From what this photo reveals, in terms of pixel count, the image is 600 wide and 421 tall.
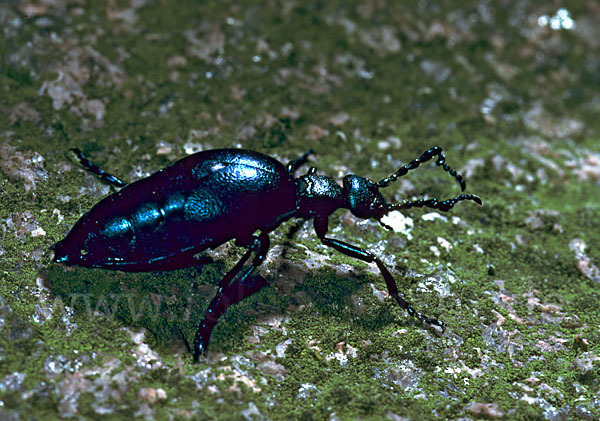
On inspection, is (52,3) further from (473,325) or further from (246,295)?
(473,325)

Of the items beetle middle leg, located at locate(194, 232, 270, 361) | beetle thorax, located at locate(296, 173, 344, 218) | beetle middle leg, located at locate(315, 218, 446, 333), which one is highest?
beetle thorax, located at locate(296, 173, 344, 218)

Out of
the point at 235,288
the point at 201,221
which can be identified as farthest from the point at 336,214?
the point at 201,221

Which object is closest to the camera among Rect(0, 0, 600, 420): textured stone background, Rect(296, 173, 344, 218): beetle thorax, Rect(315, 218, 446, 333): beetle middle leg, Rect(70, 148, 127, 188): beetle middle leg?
Rect(0, 0, 600, 420): textured stone background

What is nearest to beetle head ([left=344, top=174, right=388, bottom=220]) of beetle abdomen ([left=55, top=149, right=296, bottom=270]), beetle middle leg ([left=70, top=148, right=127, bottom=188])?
beetle abdomen ([left=55, top=149, right=296, bottom=270])

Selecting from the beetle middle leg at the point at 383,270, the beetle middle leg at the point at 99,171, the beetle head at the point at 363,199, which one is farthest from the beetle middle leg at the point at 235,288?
the beetle middle leg at the point at 99,171

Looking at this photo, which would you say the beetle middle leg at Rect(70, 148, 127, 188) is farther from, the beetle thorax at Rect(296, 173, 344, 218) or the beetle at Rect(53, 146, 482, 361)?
the beetle thorax at Rect(296, 173, 344, 218)
